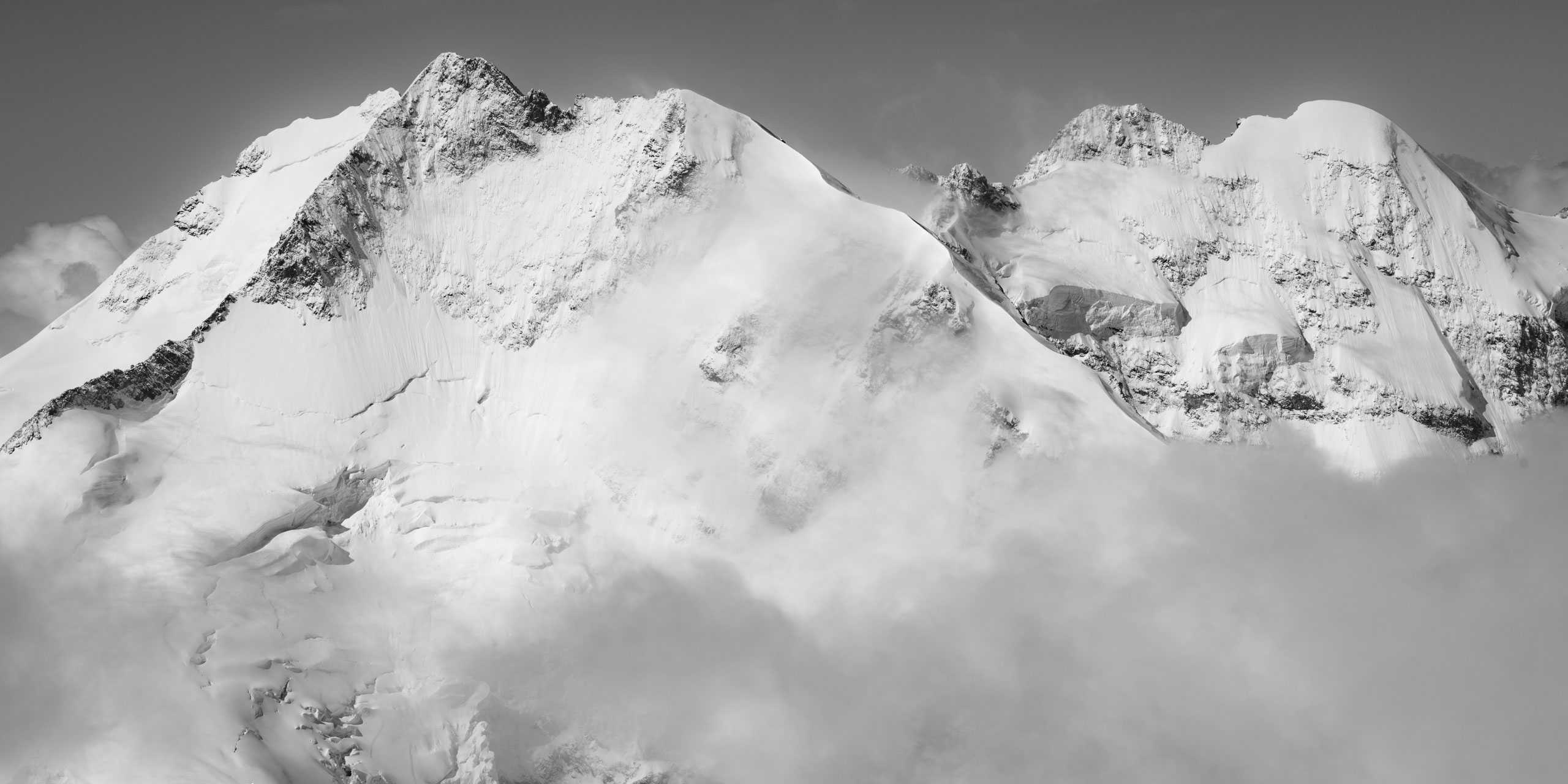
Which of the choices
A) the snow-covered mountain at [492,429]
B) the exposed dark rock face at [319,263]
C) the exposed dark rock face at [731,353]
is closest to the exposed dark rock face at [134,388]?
the snow-covered mountain at [492,429]

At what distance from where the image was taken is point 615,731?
16538cm

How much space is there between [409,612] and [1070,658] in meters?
73.6

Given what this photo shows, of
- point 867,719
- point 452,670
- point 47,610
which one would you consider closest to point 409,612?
point 452,670

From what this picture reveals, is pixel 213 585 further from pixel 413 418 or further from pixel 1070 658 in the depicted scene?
pixel 1070 658

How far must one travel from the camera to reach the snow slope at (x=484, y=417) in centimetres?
16288

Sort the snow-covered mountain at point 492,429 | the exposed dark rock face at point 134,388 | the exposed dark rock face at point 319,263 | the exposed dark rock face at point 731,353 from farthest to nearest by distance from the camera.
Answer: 1. the exposed dark rock face at point 319,263
2. the exposed dark rock face at point 731,353
3. the exposed dark rock face at point 134,388
4. the snow-covered mountain at point 492,429

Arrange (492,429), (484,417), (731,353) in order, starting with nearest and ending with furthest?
(492,429), (731,353), (484,417)

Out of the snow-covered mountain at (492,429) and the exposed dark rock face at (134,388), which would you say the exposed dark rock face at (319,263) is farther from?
the exposed dark rock face at (134,388)

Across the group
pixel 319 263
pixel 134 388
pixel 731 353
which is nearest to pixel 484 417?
pixel 319 263

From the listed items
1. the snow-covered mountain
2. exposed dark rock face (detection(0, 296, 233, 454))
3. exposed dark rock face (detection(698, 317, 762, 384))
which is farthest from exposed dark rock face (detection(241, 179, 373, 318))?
exposed dark rock face (detection(698, 317, 762, 384))

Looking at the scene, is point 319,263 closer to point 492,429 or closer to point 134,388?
point 134,388

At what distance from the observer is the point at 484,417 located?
184750mm

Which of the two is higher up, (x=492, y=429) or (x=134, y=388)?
(x=492, y=429)

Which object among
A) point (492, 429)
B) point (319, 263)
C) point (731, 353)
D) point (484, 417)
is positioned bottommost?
point (492, 429)
